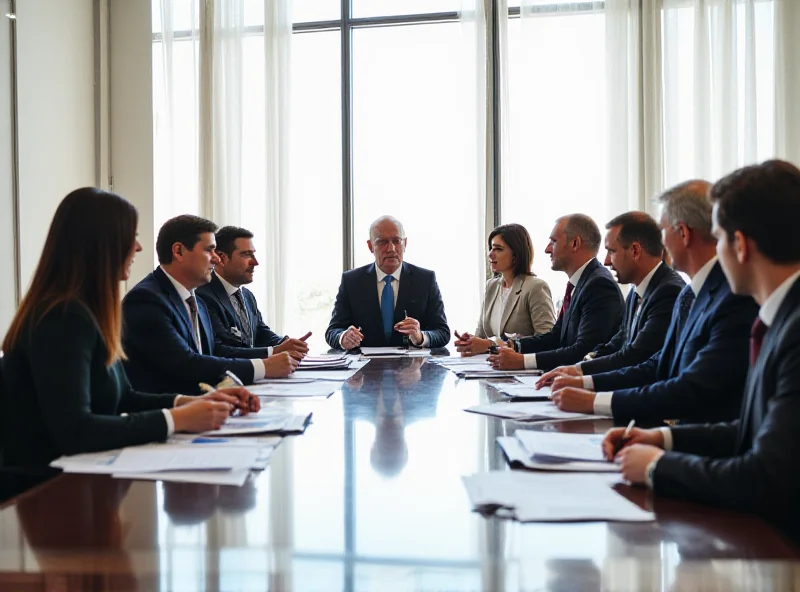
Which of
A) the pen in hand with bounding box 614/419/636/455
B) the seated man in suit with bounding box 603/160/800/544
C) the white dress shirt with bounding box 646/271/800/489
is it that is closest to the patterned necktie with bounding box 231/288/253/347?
the pen in hand with bounding box 614/419/636/455

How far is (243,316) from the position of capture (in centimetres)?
450

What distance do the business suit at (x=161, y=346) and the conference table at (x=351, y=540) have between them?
A: 4.39ft

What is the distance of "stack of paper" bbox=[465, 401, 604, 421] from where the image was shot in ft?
7.45

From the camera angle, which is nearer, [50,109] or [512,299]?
[512,299]

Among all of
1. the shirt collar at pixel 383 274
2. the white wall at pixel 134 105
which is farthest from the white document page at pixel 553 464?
the white wall at pixel 134 105

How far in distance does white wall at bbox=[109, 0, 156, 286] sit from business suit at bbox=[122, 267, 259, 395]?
13.2 feet

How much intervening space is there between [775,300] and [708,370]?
67cm

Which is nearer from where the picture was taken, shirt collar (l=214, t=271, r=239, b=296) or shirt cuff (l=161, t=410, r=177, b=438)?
shirt cuff (l=161, t=410, r=177, b=438)

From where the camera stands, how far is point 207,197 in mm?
6730

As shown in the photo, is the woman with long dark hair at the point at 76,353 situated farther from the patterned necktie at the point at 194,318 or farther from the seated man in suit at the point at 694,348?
the patterned necktie at the point at 194,318

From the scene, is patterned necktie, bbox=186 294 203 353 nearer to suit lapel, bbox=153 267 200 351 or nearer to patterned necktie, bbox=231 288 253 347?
suit lapel, bbox=153 267 200 351

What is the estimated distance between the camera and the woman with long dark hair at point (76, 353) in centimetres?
182

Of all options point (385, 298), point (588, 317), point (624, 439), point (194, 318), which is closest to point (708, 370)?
point (624, 439)

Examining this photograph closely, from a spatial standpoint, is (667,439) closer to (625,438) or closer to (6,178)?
(625,438)
